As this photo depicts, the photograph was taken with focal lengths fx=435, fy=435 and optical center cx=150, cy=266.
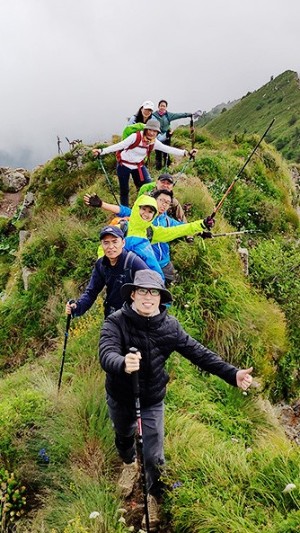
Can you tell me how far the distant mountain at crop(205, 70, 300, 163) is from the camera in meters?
117

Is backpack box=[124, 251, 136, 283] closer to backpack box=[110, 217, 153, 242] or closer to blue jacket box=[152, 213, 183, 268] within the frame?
backpack box=[110, 217, 153, 242]

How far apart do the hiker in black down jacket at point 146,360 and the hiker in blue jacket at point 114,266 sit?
4.24 feet

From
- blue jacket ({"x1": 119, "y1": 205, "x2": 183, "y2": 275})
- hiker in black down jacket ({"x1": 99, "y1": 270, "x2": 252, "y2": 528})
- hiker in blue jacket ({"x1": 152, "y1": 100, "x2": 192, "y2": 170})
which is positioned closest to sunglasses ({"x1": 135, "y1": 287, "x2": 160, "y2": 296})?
hiker in black down jacket ({"x1": 99, "y1": 270, "x2": 252, "y2": 528})

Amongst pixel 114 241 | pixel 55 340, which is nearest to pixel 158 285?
pixel 114 241

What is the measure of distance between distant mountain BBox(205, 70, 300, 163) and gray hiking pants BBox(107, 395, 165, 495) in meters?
107

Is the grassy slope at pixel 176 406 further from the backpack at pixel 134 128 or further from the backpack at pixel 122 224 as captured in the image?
the backpack at pixel 134 128

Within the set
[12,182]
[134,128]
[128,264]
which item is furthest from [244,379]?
[12,182]

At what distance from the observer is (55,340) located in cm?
851

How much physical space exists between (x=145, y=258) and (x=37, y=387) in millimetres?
2319

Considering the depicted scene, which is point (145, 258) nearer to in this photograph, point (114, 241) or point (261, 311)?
point (114, 241)

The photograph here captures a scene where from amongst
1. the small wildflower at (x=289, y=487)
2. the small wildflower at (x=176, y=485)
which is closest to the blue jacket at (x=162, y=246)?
the small wildflower at (x=176, y=485)

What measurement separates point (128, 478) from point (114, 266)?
7.98ft

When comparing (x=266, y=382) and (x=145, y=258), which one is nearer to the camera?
(x=145, y=258)

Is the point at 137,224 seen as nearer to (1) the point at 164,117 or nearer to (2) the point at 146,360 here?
(2) the point at 146,360
